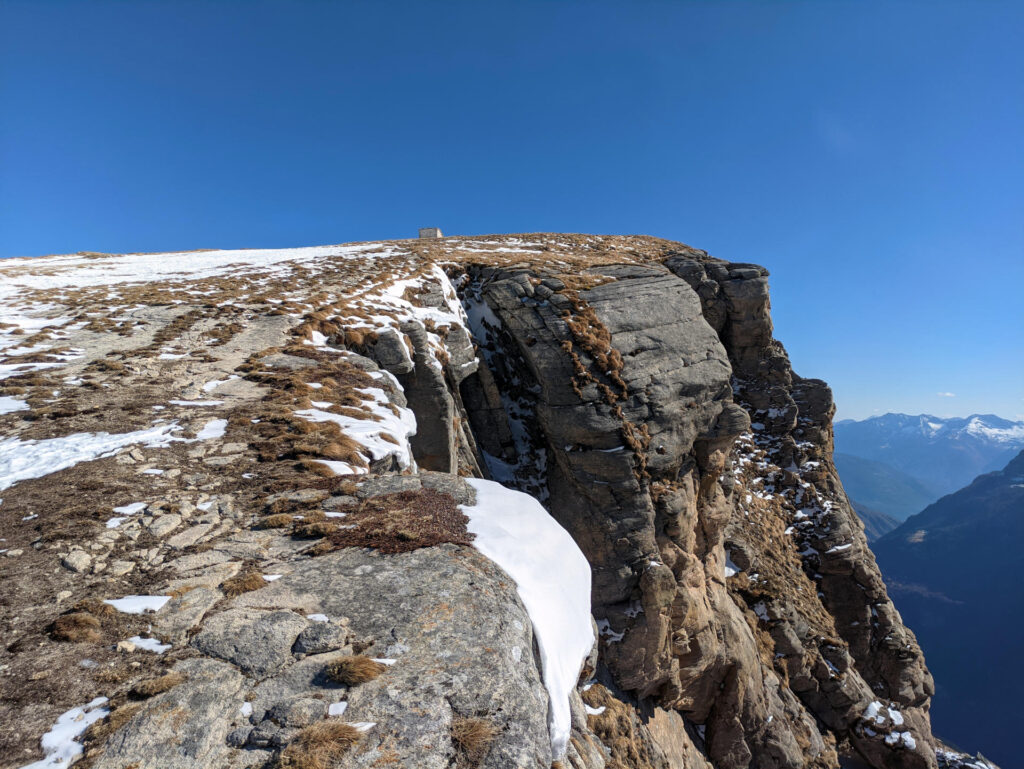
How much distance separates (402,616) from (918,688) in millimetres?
42637

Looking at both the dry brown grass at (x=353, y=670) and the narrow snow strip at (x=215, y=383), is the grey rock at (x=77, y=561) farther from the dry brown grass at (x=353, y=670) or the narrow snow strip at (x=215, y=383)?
the narrow snow strip at (x=215, y=383)

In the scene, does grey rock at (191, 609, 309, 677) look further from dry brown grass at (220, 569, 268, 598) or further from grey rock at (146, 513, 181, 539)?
grey rock at (146, 513, 181, 539)

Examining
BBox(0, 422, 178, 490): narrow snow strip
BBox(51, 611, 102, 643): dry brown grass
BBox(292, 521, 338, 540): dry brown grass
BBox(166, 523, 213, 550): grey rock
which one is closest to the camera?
BBox(51, 611, 102, 643): dry brown grass

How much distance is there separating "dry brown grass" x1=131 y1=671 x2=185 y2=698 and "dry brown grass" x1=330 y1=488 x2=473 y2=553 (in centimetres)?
243

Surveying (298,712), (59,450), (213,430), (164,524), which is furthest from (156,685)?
(59,450)

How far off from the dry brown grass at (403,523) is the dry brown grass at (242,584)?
1.08 metres

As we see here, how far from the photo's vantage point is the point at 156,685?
4.14 meters

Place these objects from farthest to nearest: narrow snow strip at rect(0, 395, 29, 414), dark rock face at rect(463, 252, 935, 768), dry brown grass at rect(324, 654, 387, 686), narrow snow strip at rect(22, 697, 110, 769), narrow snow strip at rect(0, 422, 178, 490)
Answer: dark rock face at rect(463, 252, 935, 768), narrow snow strip at rect(0, 395, 29, 414), narrow snow strip at rect(0, 422, 178, 490), dry brown grass at rect(324, 654, 387, 686), narrow snow strip at rect(22, 697, 110, 769)

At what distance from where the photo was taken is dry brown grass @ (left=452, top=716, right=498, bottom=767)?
13.1ft

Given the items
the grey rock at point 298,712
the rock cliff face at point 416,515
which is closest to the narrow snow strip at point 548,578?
the rock cliff face at point 416,515

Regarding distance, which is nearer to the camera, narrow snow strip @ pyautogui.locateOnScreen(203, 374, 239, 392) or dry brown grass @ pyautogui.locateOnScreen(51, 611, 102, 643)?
dry brown grass @ pyautogui.locateOnScreen(51, 611, 102, 643)

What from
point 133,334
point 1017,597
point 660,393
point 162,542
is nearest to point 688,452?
point 660,393

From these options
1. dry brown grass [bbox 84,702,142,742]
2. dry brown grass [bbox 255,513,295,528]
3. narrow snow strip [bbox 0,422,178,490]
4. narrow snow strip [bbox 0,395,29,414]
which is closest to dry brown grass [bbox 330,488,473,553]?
dry brown grass [bbox 255,513,295,528]

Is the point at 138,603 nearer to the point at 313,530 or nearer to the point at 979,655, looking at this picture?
the point at 313,530
